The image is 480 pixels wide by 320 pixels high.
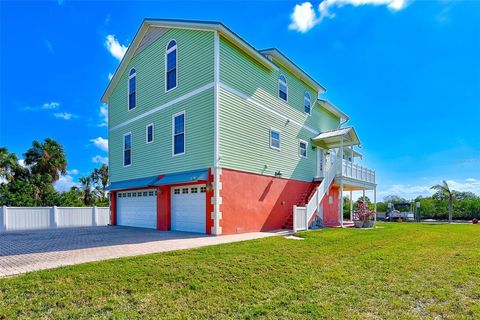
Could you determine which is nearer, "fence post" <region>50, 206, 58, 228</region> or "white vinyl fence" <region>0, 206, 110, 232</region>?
"white vinyl fence" <region>0, 206, 110, 232</region>

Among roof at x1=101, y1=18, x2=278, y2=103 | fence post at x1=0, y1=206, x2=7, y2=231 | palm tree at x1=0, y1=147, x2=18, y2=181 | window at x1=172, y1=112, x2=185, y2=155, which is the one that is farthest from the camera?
palm tree at x1=0, y1=147, x2=18, y2=181

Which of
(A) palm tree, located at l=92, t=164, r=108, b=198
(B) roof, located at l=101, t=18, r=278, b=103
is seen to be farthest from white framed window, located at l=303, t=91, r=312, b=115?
(A) palm tree, located at l=92, t=164, r=108, b=198

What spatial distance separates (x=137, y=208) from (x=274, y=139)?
358 inches

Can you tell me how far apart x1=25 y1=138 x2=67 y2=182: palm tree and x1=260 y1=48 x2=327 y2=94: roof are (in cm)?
2301

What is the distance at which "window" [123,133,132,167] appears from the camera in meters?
16.9

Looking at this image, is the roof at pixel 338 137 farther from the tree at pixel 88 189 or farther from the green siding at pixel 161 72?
the tree at pixel 88 189

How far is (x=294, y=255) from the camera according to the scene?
7.29 metres

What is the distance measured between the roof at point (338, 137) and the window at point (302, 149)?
3.87ft

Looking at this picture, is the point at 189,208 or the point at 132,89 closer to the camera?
the point at 189,208

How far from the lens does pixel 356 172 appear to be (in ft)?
62.1

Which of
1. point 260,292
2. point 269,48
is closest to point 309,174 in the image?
point 269,48

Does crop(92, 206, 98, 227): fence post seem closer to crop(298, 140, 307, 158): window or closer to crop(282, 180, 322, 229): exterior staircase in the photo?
crop(282, 180, 322, 229): exterior staircase

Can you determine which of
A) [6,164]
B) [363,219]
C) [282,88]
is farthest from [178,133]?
[6,164]

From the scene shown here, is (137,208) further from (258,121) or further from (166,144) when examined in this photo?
(258,121)
